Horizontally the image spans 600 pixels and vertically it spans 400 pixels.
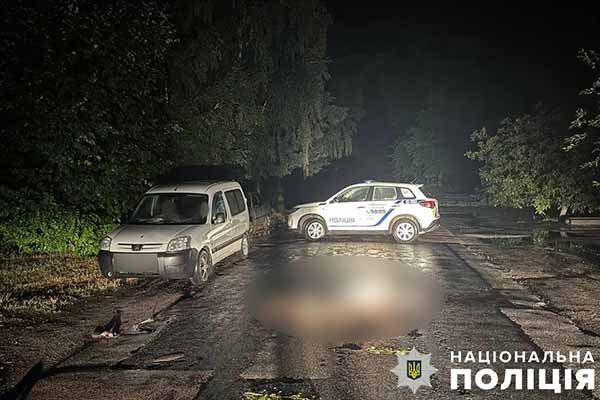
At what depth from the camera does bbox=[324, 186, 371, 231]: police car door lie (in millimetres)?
17875

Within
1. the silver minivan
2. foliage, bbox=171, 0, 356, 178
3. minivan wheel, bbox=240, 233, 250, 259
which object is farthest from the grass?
foliage, bbox=171, 0, 356, 178

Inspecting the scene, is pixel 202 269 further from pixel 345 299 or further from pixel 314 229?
pixel 314 229

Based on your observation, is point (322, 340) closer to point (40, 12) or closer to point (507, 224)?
point (40, 12)

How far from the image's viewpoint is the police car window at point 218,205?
12580 millimetres

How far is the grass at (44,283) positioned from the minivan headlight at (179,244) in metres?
1.54

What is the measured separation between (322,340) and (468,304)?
10.4ft

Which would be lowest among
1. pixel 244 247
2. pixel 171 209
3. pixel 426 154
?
pixel 244 247

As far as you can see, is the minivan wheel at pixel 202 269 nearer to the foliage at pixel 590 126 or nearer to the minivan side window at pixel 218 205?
the minivan side window at pixel 218 205

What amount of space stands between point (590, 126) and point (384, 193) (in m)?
9.13

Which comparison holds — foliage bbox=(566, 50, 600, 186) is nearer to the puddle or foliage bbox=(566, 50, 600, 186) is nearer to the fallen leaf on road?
the puddle

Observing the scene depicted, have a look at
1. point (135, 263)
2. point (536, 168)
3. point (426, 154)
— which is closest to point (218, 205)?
point (135, 263)

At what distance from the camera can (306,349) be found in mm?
7223

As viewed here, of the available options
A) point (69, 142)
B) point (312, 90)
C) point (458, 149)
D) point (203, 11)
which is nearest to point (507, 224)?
point (312, 90)

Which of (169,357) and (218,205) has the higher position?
(218,205)
